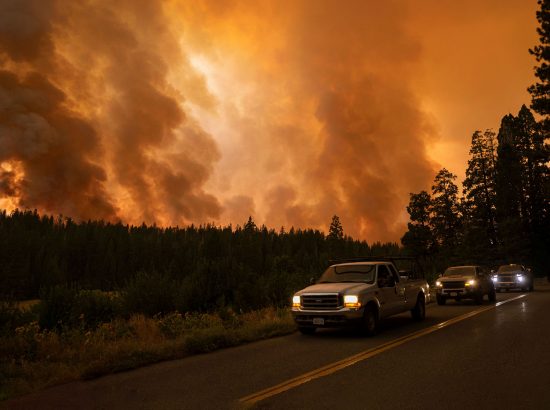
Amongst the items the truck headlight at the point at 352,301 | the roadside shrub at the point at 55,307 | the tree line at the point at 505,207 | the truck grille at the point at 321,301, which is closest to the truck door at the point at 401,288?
the truck headlight at the point at 352,301

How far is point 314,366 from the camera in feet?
26.7

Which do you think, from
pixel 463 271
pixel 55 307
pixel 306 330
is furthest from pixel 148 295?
pixel 463 271

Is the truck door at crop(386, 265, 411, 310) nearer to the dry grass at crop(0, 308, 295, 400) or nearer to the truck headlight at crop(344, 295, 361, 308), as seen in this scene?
the truck headlight at crop(344, 295, 361, 308)

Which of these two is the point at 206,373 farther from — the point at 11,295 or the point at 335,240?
the point at 335,240

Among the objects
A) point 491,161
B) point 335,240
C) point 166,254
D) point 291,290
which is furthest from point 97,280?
point 291,290

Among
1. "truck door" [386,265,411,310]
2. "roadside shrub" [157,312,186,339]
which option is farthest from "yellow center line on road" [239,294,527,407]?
"roadside shrub" [157,312,186,339]

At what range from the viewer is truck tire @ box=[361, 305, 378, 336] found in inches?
462

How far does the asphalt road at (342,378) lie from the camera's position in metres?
5.99

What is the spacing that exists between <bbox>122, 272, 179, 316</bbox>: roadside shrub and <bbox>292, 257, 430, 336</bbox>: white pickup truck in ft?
36.5

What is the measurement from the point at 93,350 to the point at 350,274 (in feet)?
24.1

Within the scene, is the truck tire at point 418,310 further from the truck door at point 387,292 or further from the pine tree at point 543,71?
the pine tree at point 543,71

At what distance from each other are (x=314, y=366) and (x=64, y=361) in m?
5.04

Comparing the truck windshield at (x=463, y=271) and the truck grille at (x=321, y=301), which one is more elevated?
the truck windshield at (x=463, y=271)

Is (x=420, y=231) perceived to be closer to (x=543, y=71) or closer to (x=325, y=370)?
(x=543, y=71)
